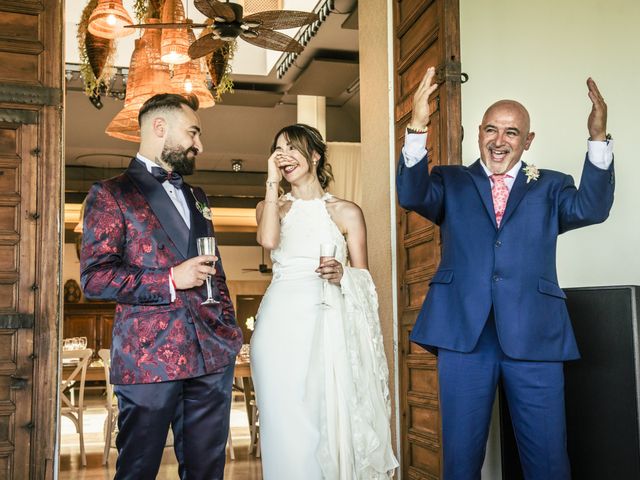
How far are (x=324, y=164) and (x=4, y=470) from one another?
6.92ft

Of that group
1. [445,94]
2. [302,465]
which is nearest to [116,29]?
[445,94]

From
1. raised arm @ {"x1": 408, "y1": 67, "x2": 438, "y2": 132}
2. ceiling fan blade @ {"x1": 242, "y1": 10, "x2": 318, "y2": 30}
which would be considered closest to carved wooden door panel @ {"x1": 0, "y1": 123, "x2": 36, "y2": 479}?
ceiling fan blade @ {"x1": 242, "y1": 10, "x2": 318, "y2": 30}

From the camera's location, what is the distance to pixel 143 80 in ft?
16.8

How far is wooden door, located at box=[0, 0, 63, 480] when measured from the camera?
364 centimetres

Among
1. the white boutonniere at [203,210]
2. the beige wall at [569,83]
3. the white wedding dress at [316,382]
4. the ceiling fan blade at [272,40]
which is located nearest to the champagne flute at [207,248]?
the white boutonniere at [203,210]

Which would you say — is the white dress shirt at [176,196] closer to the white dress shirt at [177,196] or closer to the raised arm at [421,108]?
the white dress shirt at [177,196]

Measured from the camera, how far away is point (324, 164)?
155 inches

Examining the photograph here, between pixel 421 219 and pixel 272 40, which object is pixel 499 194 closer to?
pixel 421 219

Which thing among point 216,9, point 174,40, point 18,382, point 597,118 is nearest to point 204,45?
point 174,40

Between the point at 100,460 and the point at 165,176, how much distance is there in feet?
16.4

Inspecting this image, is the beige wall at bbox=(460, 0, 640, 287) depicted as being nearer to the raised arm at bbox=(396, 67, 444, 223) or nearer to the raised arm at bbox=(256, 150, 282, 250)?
the raised arm at bbox=(256, 150, 282, 250)

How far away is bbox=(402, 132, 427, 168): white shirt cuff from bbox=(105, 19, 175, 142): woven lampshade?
2737 mm

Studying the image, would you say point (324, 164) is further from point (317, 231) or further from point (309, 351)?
point (309, 351)

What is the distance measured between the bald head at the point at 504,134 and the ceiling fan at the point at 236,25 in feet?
7.59
